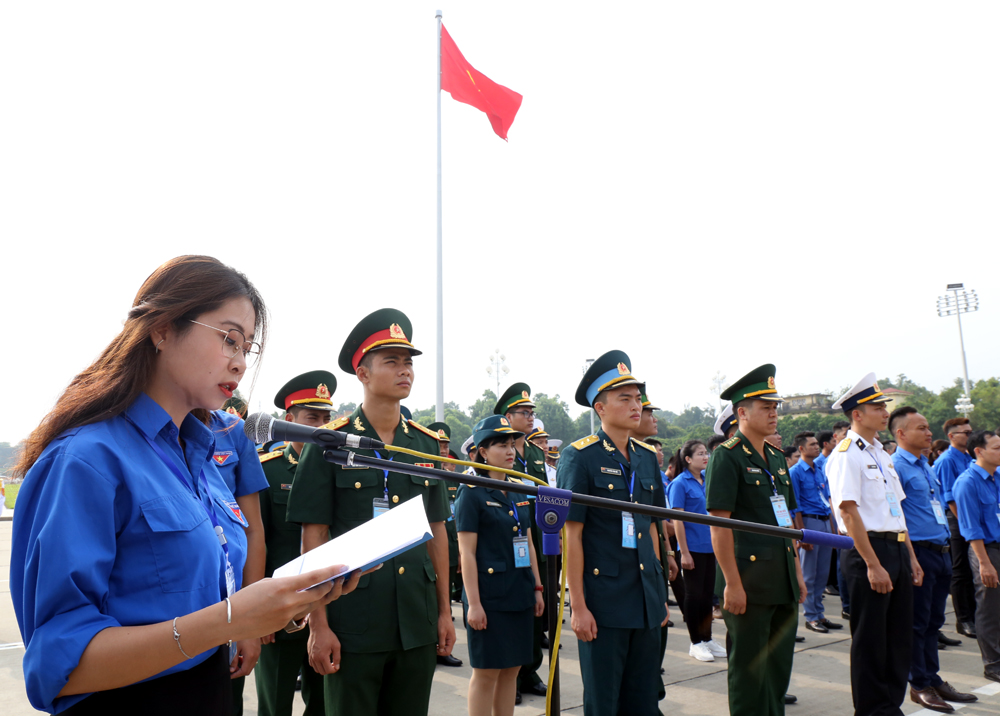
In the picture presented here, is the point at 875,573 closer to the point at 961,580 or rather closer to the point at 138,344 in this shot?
the point at 961,580

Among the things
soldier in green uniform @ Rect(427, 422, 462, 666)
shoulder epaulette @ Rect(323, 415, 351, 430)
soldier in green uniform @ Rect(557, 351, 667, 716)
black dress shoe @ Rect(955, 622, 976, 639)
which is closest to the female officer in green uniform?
soldier in green uniform @ Rect(427, 422, 462, 666)

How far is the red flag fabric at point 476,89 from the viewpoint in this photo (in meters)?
12.8

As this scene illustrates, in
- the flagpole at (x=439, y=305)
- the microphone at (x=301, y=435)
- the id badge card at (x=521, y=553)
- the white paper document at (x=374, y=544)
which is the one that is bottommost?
the id badge card at (x=521, y=553)

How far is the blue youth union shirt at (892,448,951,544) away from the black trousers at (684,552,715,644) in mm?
2073

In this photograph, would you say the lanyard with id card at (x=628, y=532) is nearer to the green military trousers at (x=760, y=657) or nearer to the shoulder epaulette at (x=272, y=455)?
the green military trousers at (x=760, y=657)

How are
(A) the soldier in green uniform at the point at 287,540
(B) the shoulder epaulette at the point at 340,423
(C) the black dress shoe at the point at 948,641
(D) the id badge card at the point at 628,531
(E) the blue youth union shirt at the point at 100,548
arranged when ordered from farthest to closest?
(C) the black dress shoe at the point at 948,641 → (A) the soldier in green uniform at the point at 287,540 → (D) the id badge card at the point at 628,531 → (B) the shoulder epaulette at the point at 340,423 → (E) the blue youth union shirt at the point at 100,548

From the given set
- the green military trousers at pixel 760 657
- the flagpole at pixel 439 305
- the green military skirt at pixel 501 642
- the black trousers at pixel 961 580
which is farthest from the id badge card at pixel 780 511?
the flagpole at pixel 439 305

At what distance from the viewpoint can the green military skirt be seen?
390 cm

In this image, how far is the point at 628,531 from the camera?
3.62 m

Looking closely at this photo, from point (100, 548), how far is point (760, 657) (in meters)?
3.67

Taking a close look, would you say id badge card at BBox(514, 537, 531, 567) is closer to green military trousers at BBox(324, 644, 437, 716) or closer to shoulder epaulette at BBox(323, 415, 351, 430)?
green military trousers at BBox(324, 644, 437, 716)

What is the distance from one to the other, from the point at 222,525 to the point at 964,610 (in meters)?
8.29

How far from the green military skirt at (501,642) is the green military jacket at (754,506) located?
1283 mm

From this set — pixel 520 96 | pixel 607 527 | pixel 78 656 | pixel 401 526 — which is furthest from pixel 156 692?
pixel 520 96
